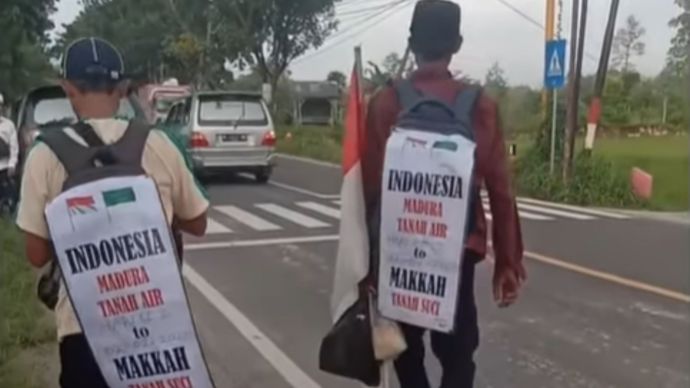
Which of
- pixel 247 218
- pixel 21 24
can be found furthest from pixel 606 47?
pixel 21 24

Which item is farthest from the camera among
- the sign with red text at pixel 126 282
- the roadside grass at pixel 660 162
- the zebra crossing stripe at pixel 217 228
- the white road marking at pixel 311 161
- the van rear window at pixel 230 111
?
the white road marking at pixel 311 161

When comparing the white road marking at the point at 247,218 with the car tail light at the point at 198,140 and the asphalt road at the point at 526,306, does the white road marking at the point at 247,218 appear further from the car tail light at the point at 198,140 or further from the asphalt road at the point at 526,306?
the car tail light at the point at 198,140

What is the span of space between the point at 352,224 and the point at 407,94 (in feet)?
1.63

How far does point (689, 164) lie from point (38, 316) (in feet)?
71.1

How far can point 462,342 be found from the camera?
3.71 meters

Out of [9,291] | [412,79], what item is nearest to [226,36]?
[9,291]

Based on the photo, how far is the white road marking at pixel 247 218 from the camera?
13422mm

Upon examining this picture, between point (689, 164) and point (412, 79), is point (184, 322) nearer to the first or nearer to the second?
point (412, 79)

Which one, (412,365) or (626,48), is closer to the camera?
(412,365)

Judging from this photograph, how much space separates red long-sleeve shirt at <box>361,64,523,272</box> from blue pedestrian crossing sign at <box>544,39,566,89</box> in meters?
14.0

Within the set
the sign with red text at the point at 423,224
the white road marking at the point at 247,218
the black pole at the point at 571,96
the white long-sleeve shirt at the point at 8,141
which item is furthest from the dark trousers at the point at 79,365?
the black pole at the point at 571,96

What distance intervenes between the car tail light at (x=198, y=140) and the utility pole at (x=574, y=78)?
672 centimetres

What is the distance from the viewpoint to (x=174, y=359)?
308 centimetres

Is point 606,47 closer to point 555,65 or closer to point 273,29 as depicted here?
point 555,65
